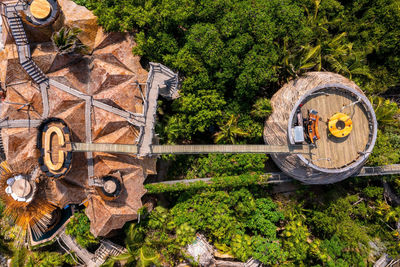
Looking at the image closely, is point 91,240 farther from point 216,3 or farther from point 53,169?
point 216,3

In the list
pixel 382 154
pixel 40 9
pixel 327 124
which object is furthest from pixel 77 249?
pixel 382 154

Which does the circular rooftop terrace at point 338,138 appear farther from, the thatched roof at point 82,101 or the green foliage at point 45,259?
the green foliage at point 45,259

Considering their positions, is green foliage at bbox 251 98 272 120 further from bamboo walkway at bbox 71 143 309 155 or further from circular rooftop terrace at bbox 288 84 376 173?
bamboo walkway at bbox 71 143 309 155

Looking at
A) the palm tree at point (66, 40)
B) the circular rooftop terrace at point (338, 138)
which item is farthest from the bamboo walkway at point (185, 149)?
the palm tree at point (66, 40)

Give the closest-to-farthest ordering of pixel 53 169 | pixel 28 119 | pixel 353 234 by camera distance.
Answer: pixel 53 169 < pixel 28 119 < pixel 353 234

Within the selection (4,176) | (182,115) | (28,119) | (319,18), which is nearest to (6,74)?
(28,119)

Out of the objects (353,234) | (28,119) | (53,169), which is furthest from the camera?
Answer: (353,234)

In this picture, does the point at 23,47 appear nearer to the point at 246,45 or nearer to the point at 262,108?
the point at 246,45
